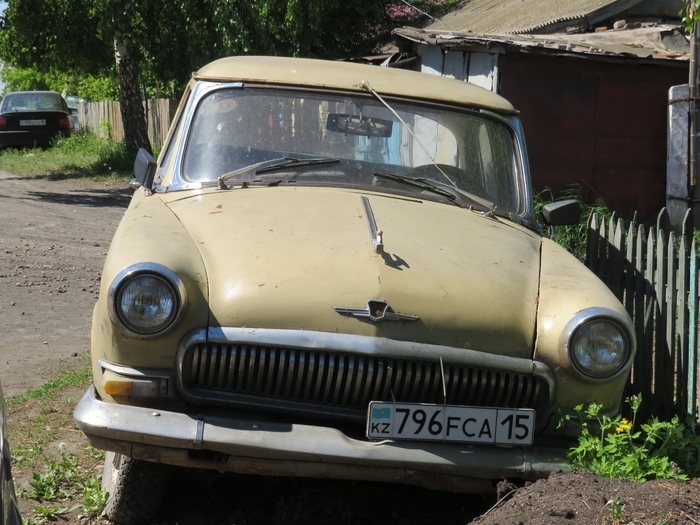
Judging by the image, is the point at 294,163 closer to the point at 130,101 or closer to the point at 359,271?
the point at 359,271

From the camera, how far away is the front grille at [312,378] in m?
3.57

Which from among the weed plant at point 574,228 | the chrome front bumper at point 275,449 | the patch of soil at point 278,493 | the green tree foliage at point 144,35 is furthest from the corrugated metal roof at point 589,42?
the chrome front bumper at point 275,449

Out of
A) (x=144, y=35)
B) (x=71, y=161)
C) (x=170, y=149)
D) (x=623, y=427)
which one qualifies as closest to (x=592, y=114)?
(x=144, y=35)

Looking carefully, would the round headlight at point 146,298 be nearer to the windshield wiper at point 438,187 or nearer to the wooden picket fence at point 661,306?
the windshield wiper at point 438,187

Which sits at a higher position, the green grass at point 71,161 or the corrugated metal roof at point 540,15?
the corrugated metal roof at point 540,15

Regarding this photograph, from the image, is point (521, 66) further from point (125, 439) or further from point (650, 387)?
point (125, 439)

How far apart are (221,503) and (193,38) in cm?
1299

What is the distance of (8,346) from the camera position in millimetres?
6836

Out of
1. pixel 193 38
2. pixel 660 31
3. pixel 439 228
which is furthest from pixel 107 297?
pixel 193 38

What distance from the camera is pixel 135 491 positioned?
12.9 feet

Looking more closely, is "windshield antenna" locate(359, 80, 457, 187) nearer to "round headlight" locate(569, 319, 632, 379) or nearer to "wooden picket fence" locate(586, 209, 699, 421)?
"wooden picket fence" locate(586, 209, 699, 421)

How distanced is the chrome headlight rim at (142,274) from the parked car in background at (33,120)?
19326 mm

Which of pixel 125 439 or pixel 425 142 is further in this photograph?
pixel 425 142

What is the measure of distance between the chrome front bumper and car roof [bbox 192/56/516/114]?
2117 millimetres
